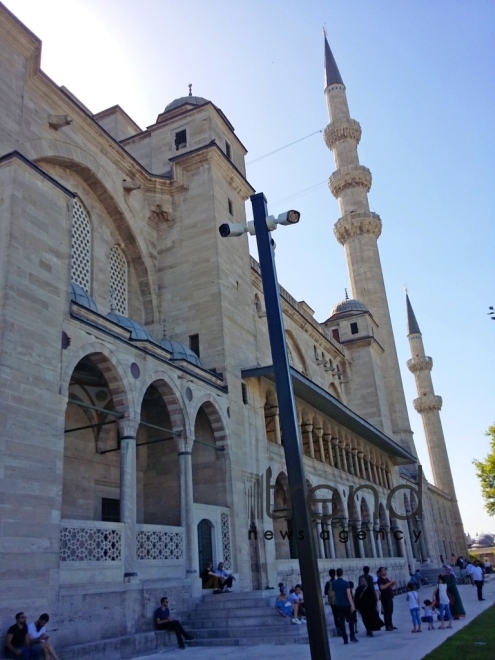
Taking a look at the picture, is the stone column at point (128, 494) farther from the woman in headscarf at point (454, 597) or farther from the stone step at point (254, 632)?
the woman in headscarf at point (454, 597)

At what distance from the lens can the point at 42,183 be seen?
11.0 metres

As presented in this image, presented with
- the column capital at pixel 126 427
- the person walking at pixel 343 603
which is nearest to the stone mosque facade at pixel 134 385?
the column capital at pixel 126 427

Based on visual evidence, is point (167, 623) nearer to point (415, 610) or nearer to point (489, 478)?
point (415, 610)

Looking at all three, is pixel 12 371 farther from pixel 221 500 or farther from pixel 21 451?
pixel 221 500

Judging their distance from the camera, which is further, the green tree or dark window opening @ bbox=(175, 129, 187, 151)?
the green tree

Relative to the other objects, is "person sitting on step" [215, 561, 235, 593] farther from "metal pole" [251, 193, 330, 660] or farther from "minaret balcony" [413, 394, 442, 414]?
"minaret balcony" [413, 394, 442, 414]

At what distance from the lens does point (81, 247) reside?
15.3m

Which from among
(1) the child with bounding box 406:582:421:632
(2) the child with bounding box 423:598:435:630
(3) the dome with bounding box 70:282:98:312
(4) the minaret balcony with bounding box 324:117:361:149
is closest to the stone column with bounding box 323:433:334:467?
(2) the child with bounding box 423:598:435:630

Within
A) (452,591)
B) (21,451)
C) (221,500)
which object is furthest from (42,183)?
(452,591)

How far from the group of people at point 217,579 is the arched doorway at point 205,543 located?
282 mm

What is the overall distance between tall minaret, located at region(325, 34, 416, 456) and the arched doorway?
23.5m

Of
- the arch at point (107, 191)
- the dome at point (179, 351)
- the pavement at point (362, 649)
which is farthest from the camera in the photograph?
the dome at point (179, 351)

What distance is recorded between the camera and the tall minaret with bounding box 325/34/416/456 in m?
36.8

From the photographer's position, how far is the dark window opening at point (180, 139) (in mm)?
19922
